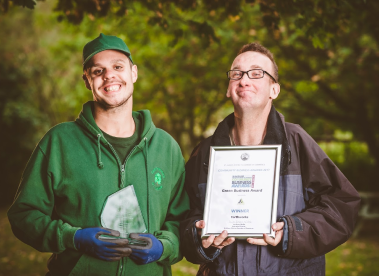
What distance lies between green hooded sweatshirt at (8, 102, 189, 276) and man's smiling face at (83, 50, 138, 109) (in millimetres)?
194

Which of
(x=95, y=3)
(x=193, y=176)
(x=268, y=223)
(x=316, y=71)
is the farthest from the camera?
(x=316, y=71)

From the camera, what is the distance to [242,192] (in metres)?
2.50

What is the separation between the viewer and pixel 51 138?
2.64 m

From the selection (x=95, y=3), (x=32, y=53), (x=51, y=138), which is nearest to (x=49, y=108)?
(x=32, y=53)

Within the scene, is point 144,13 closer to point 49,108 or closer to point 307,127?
point 307,127

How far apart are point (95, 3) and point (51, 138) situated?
2316mm

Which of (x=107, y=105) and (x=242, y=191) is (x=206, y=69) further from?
(x=242, y=191)

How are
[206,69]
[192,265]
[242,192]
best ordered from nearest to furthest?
[242,192] → [192,265] → [206,69]

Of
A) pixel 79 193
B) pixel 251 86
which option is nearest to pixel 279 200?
pixel 251 86

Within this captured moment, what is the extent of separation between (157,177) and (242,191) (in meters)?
0.67

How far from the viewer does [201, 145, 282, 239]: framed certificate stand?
7.91 feet

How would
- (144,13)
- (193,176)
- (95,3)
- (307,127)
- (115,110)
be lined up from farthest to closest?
(307,127) → (144,13) → (95,3) → (193,176) → (115,110)

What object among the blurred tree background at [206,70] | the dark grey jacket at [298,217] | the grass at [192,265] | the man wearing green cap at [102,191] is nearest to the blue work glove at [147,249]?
the man wearing green cap at [102,191]

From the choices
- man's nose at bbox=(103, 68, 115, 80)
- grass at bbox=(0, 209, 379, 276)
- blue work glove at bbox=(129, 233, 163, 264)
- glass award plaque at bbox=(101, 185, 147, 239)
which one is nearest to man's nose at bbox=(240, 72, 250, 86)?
man's nose at bbox=(103, 68, 115, 80)
